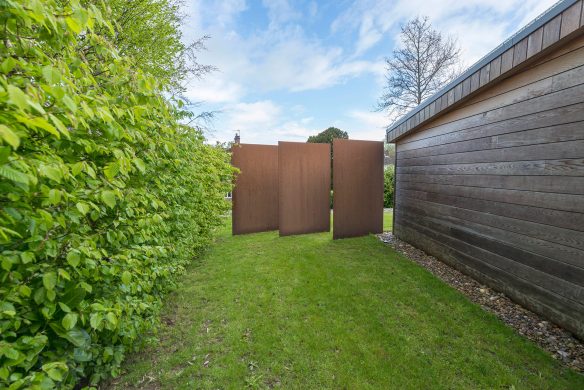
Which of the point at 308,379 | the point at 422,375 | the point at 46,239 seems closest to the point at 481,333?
the point at 422,375

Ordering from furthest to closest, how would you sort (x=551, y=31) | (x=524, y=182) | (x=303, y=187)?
(x=303, y=187) → (x=524, y=182) → (x=551, y=31)

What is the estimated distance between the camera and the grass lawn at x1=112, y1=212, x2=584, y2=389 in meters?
1.88

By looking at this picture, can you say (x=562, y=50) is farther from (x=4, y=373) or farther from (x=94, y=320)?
(x=4, y=373)

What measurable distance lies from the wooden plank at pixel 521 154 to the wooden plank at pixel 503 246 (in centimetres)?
79

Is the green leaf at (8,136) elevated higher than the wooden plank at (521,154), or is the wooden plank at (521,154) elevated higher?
the wooden plank at (521,154)

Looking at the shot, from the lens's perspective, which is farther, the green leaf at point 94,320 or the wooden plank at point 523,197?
the wooden plank at point 523,197

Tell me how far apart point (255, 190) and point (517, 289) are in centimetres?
499

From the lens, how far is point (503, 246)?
2.92 metres

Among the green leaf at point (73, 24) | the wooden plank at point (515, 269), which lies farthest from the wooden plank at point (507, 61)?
the green leaf at point (73, 24)

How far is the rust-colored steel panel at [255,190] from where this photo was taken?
628cm

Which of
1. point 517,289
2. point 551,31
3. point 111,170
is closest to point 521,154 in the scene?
point 551,31

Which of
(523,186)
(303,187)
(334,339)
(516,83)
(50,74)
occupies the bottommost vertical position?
(334,339)

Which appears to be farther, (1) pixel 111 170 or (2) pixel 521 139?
(2) pixel 521 139

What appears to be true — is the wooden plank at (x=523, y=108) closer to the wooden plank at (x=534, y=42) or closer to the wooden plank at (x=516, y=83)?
the wooden plank at (x=516, y=83)
